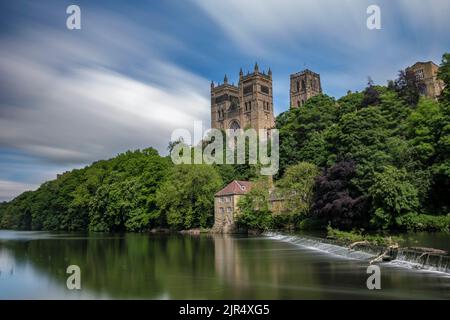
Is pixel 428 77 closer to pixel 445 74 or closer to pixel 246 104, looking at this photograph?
pixel 445 74

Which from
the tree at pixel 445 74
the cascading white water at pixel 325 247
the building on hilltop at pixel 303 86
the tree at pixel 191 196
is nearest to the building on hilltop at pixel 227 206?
the tree at pixel 191 196

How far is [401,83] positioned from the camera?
68688 millimetres

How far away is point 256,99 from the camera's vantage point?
5020 inches

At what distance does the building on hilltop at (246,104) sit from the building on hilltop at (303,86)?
8043mm

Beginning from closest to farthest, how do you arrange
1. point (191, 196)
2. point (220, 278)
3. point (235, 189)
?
1. point (220, 278)
2. point (235, 189)
3. point (191, 196)

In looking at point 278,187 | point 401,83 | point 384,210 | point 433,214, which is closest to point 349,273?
point 384,210

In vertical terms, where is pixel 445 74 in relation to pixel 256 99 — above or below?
below

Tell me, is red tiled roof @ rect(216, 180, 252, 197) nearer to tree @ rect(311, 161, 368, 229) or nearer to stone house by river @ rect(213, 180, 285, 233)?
stone house by river @ rect(213, 180, 285, 233)

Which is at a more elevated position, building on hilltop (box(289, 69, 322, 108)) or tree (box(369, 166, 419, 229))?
building on hilltop (box(289, 69, 322, 108))

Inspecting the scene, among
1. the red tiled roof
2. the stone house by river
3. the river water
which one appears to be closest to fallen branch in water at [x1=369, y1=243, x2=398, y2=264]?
the river water

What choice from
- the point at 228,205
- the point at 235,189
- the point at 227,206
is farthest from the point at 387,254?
the point at 235,189

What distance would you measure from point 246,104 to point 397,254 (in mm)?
110977

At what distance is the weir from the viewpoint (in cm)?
1931

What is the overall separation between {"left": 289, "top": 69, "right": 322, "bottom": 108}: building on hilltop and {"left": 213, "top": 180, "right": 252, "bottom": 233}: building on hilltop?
242 feet
